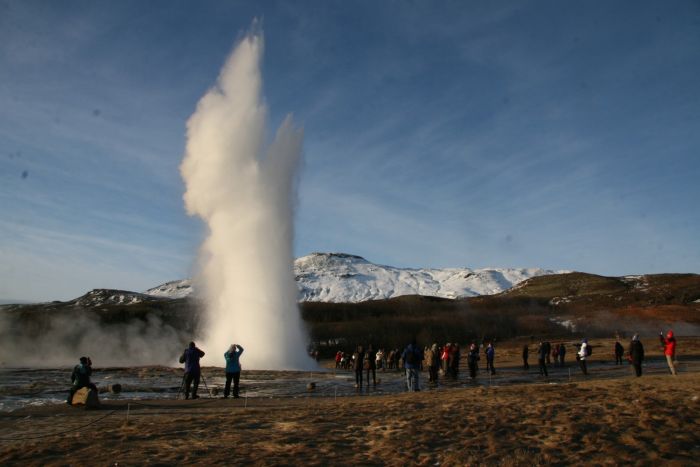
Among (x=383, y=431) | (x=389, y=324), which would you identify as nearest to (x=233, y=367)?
(x=383, y=431)

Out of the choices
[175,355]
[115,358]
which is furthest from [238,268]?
[115,358]

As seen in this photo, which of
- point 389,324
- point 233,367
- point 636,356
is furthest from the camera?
point 389,324

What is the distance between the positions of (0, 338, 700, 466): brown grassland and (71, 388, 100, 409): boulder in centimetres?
43

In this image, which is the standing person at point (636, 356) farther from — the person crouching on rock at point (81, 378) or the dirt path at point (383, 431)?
the person crouching on rock at point (81, 378)

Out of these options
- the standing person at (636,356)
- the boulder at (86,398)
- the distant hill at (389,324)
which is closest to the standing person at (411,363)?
the standing person at (636,356)

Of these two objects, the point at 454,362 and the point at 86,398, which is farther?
the point at 454,362

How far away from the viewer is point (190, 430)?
10750 millimetres

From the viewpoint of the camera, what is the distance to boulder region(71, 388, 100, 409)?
13.9 metres

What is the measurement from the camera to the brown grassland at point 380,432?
8.95 m

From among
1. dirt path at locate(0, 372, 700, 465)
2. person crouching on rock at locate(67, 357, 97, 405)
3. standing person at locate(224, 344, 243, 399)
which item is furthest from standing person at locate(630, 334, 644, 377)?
person crouching on rock at locate(67, 357, 97, 405)

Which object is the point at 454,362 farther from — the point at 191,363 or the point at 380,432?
the point at 380,432

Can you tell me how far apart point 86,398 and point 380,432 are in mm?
8126

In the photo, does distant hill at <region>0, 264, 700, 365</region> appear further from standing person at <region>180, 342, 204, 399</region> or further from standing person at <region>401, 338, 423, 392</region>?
standing person at <region>401, 338, 423, 392</region>

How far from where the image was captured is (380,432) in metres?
10.7
